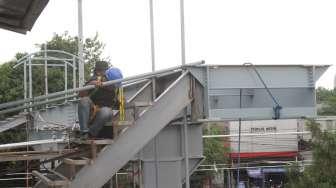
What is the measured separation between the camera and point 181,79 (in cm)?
917

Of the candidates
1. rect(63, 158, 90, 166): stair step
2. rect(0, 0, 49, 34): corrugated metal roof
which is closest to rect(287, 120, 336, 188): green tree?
rect(63, 158, 90, 166): stair step

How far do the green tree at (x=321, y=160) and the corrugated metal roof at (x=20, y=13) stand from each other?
15.2 feet

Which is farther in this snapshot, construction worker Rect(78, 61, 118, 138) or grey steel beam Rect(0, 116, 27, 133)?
grey steel beam Rect(0, 116, 27, 133)

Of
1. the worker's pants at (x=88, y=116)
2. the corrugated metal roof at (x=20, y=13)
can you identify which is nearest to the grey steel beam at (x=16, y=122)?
the corrugated metal roof at (x=20, y=13)

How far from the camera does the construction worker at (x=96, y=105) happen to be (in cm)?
827

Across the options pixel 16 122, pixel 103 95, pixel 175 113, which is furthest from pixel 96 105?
pixel 16 122

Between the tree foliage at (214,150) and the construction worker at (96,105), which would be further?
the tree foliage at (214,150)

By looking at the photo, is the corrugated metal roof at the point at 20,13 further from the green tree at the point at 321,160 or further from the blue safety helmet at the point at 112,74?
the green tree at the point at 321,160

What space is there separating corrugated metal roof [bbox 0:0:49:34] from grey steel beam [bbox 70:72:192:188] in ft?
6.73

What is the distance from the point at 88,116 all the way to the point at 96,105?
210 millimetres

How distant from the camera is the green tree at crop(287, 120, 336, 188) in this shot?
949cm

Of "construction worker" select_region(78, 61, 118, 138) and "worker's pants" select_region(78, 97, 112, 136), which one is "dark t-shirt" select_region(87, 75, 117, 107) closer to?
"construction worker" select_region(78, 61, 118, 138)

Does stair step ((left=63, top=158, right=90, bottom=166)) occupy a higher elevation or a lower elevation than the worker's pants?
lower

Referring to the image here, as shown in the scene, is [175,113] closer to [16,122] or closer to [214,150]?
[16,122]
